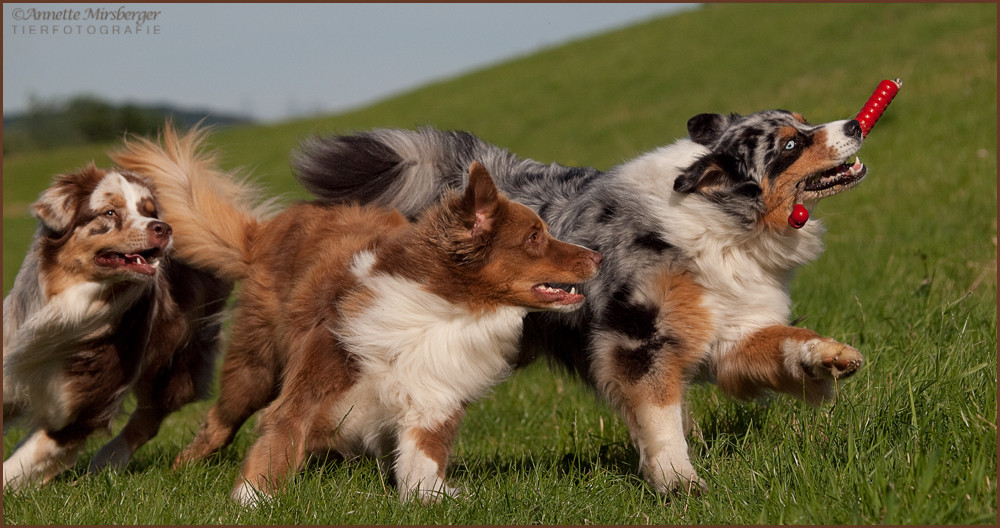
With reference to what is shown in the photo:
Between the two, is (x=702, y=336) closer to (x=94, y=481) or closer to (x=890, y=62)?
(x=94, y=481)

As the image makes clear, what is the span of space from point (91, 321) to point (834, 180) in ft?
13.9

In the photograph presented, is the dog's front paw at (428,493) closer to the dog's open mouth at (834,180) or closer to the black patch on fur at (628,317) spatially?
the black patch on fur at (628,317)

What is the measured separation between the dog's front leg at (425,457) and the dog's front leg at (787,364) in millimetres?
1462

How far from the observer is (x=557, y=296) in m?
4.62

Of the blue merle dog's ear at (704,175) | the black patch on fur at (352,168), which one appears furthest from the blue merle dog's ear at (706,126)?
the black patch on fur at (352,168)

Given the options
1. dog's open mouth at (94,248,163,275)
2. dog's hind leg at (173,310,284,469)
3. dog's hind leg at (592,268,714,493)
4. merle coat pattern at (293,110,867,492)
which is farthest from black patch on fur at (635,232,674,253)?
dog's open mouth at (94,248,163,275)

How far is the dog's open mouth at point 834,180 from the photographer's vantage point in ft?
15.1

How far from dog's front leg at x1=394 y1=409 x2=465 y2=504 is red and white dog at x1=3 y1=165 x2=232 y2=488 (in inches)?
72.7

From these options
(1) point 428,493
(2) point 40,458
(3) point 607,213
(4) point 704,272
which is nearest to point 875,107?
(4) point 704,272

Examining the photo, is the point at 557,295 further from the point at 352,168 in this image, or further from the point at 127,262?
the point at 127,262

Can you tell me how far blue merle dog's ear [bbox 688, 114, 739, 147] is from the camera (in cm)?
495

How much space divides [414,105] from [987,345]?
1318 inches

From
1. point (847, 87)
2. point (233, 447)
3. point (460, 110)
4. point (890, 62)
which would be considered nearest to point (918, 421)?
point (233, 447)

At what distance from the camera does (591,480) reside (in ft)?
15.0
